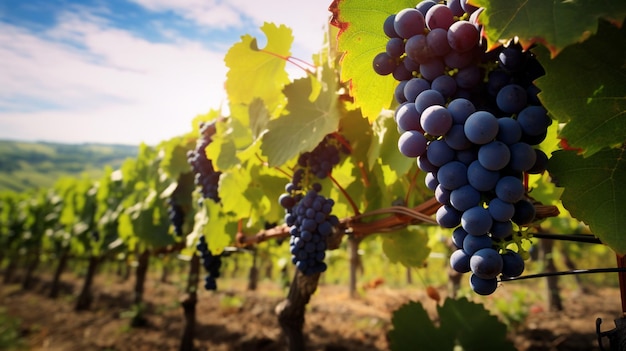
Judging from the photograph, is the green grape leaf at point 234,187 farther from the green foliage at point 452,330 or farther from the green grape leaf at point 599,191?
the green grape leaf at point 599,191

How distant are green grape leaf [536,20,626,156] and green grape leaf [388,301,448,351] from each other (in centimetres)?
195

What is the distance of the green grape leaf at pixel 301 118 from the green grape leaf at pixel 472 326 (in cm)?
161

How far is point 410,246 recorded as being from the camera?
256 cm

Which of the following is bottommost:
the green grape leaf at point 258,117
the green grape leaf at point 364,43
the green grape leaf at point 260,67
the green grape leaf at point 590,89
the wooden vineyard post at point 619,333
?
the wooden vineyard post at point 619,333

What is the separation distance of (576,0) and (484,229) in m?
0.45

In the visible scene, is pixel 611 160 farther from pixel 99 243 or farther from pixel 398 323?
pixel 99 243

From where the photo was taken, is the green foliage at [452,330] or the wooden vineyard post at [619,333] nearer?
the wooden vineyard post at [619,333]

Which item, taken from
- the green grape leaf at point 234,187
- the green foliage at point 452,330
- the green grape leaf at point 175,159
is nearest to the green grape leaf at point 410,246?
the green foliage at point 452,330

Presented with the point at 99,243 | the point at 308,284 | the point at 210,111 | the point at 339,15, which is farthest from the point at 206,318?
the point at 339,15

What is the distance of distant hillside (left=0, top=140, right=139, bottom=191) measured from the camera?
423ft

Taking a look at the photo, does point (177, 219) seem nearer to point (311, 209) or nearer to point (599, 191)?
point (311, 209)

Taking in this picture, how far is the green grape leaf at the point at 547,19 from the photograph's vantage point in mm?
634

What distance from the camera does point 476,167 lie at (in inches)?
28.9

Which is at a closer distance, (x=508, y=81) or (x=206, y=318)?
(x=508, y=81)
